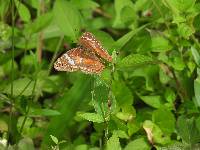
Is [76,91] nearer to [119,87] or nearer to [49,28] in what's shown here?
[119,87]

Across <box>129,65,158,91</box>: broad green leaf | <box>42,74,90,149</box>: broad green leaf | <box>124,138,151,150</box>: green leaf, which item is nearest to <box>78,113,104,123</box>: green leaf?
<box>124,138,151,150</box>: green leaf

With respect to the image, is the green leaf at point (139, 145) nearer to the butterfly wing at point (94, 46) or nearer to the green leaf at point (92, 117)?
the green leaf at point (92, 117)

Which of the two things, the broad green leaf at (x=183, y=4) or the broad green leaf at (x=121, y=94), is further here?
the broad green leaf at (x=121, y=94)

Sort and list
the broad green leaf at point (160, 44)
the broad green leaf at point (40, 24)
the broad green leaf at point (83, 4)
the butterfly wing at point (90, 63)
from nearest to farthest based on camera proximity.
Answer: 1. the butterfly wing at point (90, 63)
2. the broad green leaf at point (160, 44)
3. the broad green leaf at point (40, 24)
4. the broad green leaf at point (83, 4)

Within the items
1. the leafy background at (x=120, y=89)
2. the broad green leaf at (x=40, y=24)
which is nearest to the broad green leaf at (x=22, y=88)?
the leafy background at (x=120, y=89)

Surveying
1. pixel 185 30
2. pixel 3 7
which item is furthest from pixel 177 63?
pixel 3 7

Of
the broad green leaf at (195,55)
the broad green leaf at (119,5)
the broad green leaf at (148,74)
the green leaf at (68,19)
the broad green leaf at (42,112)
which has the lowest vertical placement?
the broad green leaf at (42,112)

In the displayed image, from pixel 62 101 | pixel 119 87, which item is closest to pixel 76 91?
pixel 62 101

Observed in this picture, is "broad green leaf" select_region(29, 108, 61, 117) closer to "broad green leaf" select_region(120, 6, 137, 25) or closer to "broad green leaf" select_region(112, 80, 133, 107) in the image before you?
"broad green leaf" select_region(112, 80, 133, 107)
